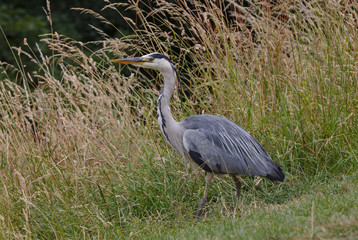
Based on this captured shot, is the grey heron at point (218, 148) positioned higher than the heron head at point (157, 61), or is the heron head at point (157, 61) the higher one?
the heron head at point (157, 61)

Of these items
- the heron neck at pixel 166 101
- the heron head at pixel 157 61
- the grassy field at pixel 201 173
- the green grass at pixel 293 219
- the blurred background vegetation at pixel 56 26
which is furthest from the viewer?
the blurred background vegetation at pixel 56 26

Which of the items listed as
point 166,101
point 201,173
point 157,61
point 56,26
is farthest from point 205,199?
point 56,26

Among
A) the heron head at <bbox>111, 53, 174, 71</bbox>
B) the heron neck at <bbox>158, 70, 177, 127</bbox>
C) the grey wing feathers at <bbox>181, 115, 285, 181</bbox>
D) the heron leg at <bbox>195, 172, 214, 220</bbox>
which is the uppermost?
the heron head at <bbox>111, 53, 174, 71</bbox>

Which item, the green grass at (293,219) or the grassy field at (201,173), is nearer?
the green grass at (293,219)

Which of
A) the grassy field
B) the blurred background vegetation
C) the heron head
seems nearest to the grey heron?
the grassy field

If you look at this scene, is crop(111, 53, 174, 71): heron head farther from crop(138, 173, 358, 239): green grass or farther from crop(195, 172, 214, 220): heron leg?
crop(138, 173, 358, 239): green grass

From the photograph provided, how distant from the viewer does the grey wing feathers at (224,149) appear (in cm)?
461

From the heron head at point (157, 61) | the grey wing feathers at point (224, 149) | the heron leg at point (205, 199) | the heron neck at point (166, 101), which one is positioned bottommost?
the heron leg at point (205, 199)

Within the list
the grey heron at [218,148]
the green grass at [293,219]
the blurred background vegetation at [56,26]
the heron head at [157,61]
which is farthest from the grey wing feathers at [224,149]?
the blurred background vegetation at [56,26]

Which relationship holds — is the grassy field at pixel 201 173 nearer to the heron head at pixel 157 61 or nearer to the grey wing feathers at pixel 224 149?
the grey wing feathers at pixel 224 149

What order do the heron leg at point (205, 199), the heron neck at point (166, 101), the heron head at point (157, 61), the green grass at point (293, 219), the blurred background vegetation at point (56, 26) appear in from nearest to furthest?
the green grass at point (293, 219) < the heron leg at point (205, 199) < the heron neck at point (166, 101) < the heron head at point (157, 61) < the blurred background vegetation at point (56, 26)

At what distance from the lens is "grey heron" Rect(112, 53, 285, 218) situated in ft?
15.1

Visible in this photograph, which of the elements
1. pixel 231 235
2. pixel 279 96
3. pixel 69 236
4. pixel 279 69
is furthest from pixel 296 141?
pixel 69 236

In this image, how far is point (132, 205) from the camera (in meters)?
4.65
